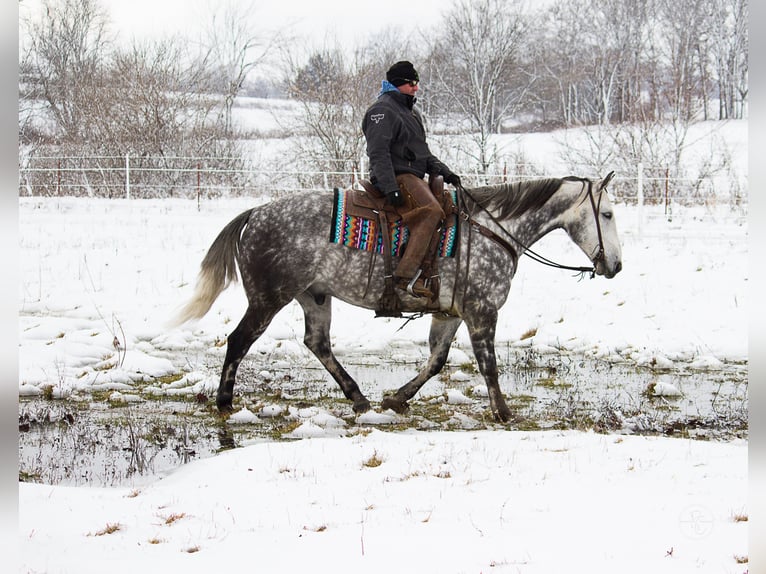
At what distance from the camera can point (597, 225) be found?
6766 mm

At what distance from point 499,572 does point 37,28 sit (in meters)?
31.9

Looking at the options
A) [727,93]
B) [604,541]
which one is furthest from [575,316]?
[727,93]

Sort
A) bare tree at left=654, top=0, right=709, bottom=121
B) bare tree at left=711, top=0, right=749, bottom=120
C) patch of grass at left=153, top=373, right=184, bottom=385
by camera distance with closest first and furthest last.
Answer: patch of grass at left=153, top=373, right=184, bottom=385 → bare tree at left=654, top=0, right=709, bottom=121 → bare tree at left=711, top=0, right=749, bottom=120

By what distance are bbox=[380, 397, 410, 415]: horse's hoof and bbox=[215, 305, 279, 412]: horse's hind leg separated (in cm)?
129

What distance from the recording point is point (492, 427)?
21.4 ft

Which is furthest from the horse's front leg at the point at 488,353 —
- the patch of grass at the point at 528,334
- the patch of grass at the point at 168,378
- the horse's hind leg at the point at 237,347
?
the patch of grass at the point at 528,334

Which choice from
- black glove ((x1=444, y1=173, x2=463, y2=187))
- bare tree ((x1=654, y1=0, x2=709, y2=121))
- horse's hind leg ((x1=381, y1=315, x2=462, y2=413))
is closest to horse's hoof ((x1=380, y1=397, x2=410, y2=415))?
horse's hind leg ((x1=381, y1=315, x2=462, y2=413))

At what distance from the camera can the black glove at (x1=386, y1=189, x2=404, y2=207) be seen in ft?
20.9

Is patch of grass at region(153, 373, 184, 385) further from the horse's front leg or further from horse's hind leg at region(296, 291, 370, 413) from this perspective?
the horse's front leg

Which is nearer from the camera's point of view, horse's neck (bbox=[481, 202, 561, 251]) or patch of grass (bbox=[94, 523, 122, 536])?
patch of grass (bbox=[94, 523, 122, 536])

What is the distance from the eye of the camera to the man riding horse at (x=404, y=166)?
6371mm

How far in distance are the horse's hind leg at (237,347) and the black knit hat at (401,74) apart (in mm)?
2255

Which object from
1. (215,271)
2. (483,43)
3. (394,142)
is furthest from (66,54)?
(394,142)

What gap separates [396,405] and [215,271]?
6.76 ft
